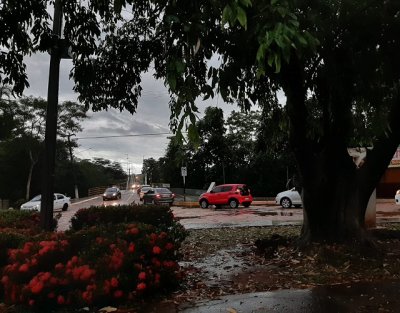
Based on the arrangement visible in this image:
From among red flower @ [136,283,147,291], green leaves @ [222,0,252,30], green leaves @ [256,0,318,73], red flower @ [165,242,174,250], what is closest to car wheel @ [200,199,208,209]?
red flower @ [165,242,174,250]

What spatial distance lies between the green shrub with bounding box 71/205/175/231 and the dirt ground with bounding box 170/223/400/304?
94 cm

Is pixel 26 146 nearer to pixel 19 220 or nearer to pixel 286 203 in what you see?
pixel 286 203

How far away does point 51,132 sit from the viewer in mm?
7141

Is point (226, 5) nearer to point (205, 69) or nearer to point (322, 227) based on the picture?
point (205, 69)

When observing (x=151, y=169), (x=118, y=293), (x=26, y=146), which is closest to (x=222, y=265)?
(x=118, y=293)

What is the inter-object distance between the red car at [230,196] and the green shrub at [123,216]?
23.0 meters

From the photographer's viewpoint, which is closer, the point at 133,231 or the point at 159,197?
the point at 133,231

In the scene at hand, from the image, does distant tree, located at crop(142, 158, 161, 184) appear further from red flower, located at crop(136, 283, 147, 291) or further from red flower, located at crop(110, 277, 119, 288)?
red flower, located at crop(110, 277, 119, 288)

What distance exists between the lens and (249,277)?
7.49m

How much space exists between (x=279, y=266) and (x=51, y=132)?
4326 mm

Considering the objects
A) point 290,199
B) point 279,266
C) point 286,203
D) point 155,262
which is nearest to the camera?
point 155,262

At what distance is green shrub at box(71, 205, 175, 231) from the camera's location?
10.0 metres

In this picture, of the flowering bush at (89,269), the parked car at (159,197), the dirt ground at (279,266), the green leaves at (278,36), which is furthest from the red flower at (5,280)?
the parked car at (159,197)

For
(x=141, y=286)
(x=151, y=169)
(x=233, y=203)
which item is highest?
(x=151, y=169)
